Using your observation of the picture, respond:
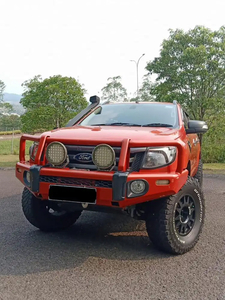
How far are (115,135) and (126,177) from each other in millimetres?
591

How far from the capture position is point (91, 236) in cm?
439

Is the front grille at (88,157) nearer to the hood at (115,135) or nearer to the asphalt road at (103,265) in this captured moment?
the hood at (115,135)

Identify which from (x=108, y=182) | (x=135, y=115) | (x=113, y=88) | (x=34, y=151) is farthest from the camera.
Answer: (x=113, y=88)

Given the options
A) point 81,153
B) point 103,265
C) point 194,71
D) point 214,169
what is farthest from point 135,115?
point 194,71

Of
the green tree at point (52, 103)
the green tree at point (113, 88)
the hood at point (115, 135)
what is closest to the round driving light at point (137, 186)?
the hood at point (115, 135)

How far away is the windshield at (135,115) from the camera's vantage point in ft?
15.0

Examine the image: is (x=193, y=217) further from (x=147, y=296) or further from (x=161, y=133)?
(x=147, y=296)

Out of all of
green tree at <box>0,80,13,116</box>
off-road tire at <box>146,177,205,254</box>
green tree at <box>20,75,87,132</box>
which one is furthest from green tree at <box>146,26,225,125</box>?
green tree at <box>0,80,13,116</box>

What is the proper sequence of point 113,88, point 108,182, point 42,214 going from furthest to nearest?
1. point 113,88
2. point 42,214
3. point 108,182

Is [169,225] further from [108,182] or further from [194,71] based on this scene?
[194,71]

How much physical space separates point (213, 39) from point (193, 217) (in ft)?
54.2

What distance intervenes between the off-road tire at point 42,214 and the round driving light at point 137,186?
121 centimetres

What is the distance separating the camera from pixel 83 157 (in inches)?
145

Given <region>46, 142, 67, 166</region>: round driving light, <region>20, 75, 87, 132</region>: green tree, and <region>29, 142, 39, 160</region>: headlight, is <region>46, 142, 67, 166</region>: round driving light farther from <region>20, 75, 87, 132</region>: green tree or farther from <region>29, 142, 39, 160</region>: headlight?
<region>20, 75, 87, 132</region>: green tree
